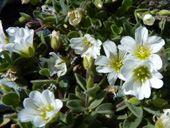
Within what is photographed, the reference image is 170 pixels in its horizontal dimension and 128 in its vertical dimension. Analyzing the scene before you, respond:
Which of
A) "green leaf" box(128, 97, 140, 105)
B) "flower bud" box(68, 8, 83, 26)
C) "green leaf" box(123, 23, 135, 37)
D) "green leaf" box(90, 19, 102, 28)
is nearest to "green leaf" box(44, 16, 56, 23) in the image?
"flower bud" box(68, 8, 83, 26)

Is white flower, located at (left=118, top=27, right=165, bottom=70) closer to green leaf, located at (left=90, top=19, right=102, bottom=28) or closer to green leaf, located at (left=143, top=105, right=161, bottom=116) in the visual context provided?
green leaf, located at (left=143, top=105, right=161, bottom=116)

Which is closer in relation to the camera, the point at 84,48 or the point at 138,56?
the point at 138,56

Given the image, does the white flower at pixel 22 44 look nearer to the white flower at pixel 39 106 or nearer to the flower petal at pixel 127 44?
the white flower at pixel 39 106

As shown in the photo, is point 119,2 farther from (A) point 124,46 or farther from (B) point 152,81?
(B) point 152,81

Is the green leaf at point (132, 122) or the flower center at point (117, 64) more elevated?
the flower center at point (117, 64)

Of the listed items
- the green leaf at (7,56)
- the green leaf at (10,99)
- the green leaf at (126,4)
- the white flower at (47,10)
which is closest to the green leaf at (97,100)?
the green leaf at (10,99)

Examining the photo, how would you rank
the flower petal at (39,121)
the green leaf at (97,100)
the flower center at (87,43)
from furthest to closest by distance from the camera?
the flower center at (87,43), the green leaf at (97,100), the flower petal at (39,121)

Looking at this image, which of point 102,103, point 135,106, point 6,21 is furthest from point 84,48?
point 6,21
